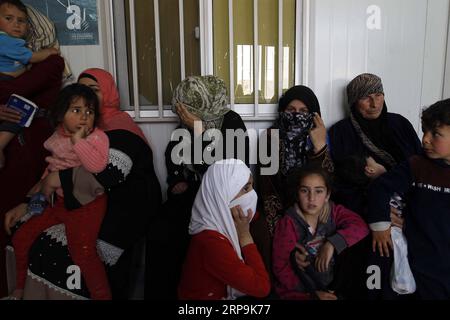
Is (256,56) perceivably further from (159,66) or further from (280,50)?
(159,66)

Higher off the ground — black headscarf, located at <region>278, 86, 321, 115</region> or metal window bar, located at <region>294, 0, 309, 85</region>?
metal window bar, located at <region>294, 0, 309, 85</region>

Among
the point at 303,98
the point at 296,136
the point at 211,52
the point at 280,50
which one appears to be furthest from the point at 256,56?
the point at 296,136

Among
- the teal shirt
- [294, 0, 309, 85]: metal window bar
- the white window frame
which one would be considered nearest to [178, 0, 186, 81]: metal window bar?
the white window frame

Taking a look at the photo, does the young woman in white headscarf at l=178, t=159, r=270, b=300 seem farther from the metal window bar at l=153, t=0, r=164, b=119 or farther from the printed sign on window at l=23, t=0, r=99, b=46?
the printed sign on window at l=23, t=0, r=99, b=46

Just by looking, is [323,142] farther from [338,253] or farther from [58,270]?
[58,270]

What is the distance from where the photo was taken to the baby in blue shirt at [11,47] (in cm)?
172

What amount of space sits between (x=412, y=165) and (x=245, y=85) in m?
1.11

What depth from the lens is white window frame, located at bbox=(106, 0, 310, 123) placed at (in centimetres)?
212

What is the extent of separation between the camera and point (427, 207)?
144cm

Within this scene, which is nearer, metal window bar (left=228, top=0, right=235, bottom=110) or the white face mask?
the white face mask

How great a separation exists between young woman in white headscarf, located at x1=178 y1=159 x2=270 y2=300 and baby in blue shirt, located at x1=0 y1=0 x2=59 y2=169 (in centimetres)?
106

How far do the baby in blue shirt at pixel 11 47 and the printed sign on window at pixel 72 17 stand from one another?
32 cm
